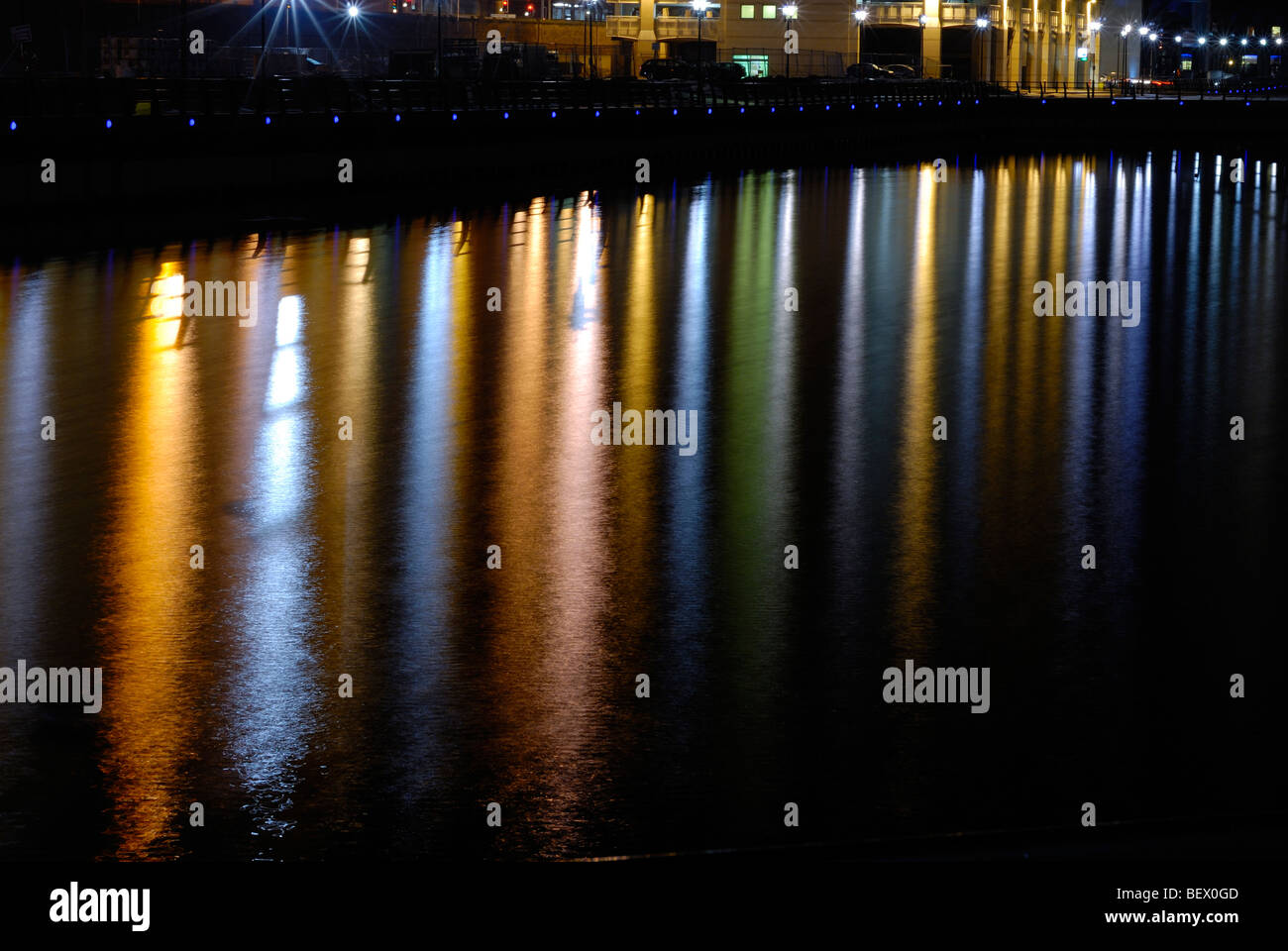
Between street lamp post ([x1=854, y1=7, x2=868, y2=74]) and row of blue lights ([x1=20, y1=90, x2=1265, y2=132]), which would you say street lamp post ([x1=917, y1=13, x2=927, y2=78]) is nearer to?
street lamp post ([x1=854, y1=7, x2=868, y2=74])

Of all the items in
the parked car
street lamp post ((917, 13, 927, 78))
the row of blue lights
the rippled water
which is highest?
street lamp post ((917, 13, 927, 78))

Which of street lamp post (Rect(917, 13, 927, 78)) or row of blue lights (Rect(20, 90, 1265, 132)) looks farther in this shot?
street lamp post (Rect(917, 13, 927, 78))

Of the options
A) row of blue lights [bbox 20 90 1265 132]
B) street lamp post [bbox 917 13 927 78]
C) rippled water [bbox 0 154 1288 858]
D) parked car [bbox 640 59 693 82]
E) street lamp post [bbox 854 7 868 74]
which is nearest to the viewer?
rippled water [bbox 0 154 1288 858]

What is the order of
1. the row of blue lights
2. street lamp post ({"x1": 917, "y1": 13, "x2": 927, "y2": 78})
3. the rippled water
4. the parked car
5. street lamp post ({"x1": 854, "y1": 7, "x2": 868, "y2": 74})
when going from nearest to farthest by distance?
the rippled water < the row of blue lights < the parked car < street lamp post ({"x1": 854, "y1": 7, "x2": 868, "y2": 74}) < street lamp post ({"x1": 917, "y1": 13, "x2": 927, "y2": 78})

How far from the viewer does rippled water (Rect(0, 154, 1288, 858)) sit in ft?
20.4

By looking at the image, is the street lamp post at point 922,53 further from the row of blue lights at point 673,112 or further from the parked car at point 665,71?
the parked car at point 665,71

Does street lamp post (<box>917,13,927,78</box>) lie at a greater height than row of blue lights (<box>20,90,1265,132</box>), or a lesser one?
greater

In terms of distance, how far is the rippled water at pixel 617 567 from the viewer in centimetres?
621

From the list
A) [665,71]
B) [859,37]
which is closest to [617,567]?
[665,71]

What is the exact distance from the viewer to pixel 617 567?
9.03 metres

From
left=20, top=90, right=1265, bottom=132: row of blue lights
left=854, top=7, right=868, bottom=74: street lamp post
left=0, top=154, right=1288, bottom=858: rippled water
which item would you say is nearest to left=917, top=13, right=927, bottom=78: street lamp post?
left=854, top=7, right=868, bottom=74: street lamp post

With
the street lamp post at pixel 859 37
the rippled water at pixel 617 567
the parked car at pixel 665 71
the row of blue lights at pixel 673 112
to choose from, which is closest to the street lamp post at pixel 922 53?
the street lamp post at pixel 859 37

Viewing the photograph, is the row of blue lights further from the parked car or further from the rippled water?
the rippled water

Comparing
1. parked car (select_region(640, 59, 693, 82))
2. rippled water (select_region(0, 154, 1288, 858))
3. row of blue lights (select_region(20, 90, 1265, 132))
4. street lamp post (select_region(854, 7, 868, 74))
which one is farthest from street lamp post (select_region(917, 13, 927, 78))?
rippled water (select_region(0, 154, 1288, 858))
